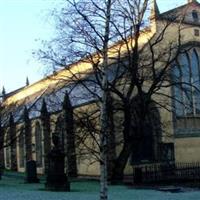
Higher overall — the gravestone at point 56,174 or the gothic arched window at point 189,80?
the gothic arched window at point 189,80

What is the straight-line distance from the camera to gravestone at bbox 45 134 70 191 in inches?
1046

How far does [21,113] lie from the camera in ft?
205

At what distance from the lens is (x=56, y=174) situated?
2694 centimetres

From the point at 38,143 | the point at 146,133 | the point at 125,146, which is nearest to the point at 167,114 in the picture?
the point at 146,133

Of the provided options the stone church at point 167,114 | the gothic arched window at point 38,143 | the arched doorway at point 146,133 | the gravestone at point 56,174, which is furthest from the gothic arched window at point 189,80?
the gothic arched window at point 38,143

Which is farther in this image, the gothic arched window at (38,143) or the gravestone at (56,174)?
the gothic arched window at (38,143)

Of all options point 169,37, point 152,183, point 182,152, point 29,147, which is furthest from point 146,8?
point 29,147

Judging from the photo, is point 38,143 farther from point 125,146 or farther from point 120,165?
point 125,146

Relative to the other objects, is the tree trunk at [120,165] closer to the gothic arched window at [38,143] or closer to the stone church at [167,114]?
the stone church at [167,114]

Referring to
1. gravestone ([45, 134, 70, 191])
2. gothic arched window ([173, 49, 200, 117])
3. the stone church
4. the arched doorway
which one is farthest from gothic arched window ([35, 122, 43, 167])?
gravestone ([45, 134, 70, 191])

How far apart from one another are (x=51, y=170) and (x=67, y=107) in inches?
601

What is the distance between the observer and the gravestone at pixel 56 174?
1046 inches

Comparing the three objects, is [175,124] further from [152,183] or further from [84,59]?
[84,59]

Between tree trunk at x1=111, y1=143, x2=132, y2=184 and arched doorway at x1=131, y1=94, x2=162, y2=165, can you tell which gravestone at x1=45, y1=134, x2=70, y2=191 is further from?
arched doorway at x1=131, y1=94, x2=162, y2=165
